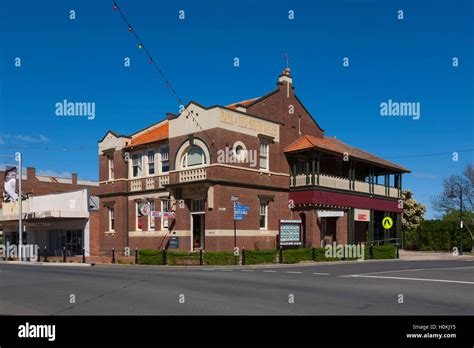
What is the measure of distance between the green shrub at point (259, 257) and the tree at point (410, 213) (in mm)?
34345

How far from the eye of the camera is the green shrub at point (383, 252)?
106 ft

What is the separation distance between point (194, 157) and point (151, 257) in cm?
692

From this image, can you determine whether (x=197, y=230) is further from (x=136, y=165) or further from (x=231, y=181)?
(x=136, y=165)

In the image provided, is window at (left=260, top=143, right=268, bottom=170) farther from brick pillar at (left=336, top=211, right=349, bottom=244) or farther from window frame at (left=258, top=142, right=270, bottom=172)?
brick pillar at (left=336, top=211, right=349, bottom=244)

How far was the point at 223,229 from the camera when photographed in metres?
29.0

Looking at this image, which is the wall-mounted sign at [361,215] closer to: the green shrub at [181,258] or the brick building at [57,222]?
the green shrub at [181,258]

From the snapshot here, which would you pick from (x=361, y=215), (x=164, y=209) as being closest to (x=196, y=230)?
(x=164, y=209)

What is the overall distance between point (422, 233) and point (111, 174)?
91.8ft

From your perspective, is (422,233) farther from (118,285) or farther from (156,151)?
(118,285)

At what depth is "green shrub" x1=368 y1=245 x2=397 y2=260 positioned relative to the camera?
32344mm

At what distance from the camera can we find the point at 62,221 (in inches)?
1645

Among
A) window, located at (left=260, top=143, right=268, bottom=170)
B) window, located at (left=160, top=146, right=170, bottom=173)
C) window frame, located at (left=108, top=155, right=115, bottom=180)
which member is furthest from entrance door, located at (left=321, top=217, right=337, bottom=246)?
window frame, located at (left=108, top=155, right=115, bottom=180)
